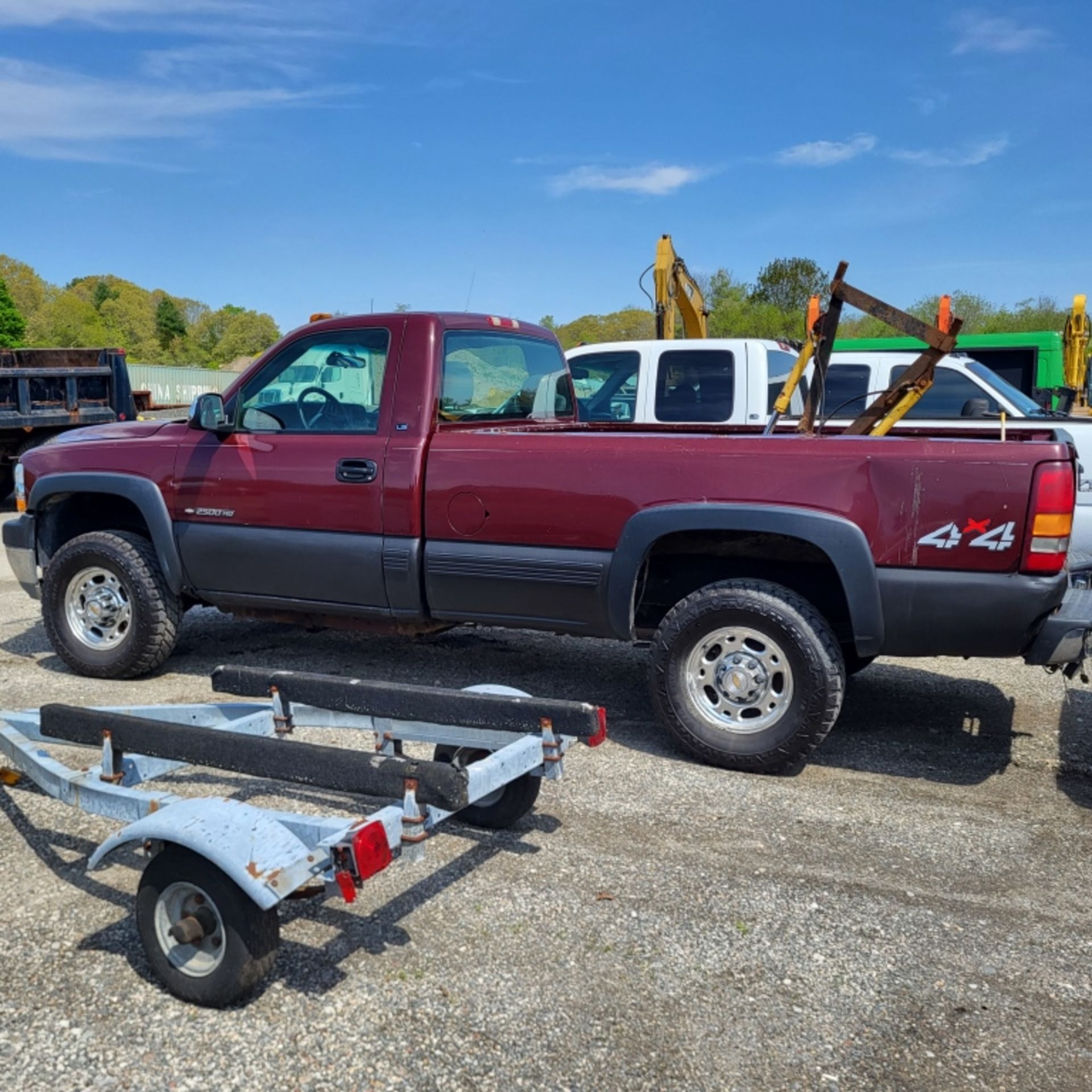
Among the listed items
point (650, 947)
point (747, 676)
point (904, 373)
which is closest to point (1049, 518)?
point (747, 676)

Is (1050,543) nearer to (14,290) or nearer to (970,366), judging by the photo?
(970,366)

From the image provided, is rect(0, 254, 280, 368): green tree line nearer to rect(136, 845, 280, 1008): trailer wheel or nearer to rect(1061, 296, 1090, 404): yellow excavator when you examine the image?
rect(1061, 296, 1090, 404): yellow excavator

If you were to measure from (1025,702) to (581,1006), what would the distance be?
402 cm

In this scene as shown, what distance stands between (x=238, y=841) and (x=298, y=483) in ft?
10.2

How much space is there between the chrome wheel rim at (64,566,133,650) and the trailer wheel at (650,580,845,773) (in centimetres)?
315

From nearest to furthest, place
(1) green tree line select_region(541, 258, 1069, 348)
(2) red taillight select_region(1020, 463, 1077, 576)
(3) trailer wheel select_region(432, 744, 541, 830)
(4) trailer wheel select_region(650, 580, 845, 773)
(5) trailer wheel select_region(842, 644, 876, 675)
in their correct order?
(3) trailer wheel select_region(432, 744, 541, 830), (2) red taillight select_region(1020, 463, 1077, 576), (4) trailer wheel select_region(650, 580, 845, 773), (5) trailer wheel select_region(842, 644, 876, 675), (1) green tree line select_region(541, 258, 1069, 348)

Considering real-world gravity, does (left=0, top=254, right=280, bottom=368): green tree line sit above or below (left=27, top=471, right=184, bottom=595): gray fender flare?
above

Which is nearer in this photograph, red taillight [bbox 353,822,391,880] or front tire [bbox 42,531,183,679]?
red taillight [bbox 353,822,391,880]

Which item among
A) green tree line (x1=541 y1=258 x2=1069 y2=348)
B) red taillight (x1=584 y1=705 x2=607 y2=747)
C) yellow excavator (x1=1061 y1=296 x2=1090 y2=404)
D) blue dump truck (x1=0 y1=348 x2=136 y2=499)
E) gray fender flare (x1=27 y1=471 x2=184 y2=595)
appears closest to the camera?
red taillight (x1=584 y1=705 x2=607 y2=747)

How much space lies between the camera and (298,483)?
230 inches

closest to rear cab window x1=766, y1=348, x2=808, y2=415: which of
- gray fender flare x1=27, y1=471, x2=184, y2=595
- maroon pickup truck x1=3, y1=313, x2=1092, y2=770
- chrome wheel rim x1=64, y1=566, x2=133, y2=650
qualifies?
maroon pickup truck x1=3, y1=313, x2=1092, y2=770

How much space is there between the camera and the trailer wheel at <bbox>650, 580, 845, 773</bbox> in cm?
477

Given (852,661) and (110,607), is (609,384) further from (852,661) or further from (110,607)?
(110,607)

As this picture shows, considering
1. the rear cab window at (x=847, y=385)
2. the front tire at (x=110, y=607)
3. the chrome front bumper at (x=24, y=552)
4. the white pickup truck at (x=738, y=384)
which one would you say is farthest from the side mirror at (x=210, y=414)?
the rear cab window at (x=847, y=385)
